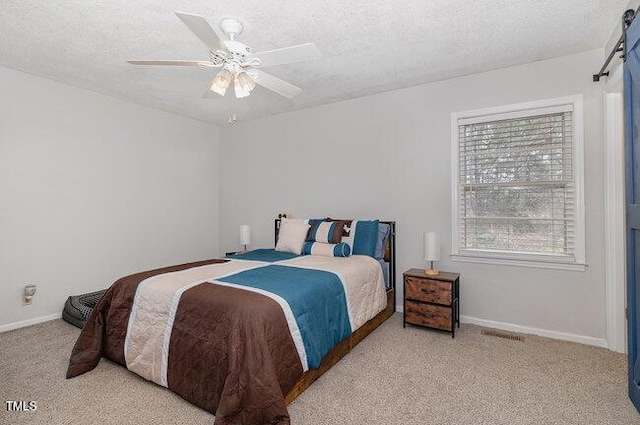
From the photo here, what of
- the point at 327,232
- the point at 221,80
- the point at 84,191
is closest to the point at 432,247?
the point at 327,232

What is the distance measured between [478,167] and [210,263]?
2803mm

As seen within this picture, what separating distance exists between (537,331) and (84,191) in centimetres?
497

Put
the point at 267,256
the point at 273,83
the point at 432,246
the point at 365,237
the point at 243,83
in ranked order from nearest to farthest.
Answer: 1. the point at 243,83
2. the point at 273,83
3. the point at 432,246
4. the point at 267,256
5. the point at 365,237

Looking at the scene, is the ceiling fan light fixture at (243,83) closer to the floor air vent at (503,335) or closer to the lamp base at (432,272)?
the lamp base at (432,272)

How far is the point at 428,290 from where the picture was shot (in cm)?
309

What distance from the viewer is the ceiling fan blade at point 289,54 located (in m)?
2.03

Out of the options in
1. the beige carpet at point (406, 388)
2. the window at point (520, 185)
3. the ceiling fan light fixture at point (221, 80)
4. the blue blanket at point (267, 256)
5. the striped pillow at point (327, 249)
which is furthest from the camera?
the striped pillow at point (327, 249)

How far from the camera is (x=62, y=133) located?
3.56m

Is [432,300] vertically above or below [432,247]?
below

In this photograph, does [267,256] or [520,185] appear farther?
[267,256]

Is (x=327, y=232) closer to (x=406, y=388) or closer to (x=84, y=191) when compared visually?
(x=406, y=388)

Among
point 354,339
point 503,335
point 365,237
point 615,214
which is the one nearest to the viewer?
point 615,214

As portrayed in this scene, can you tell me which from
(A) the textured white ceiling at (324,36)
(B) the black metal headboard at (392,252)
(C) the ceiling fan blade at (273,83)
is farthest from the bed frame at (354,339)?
(C) the ceiling fan blade at (273,83)

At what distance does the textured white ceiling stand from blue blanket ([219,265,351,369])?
186 centimetres
